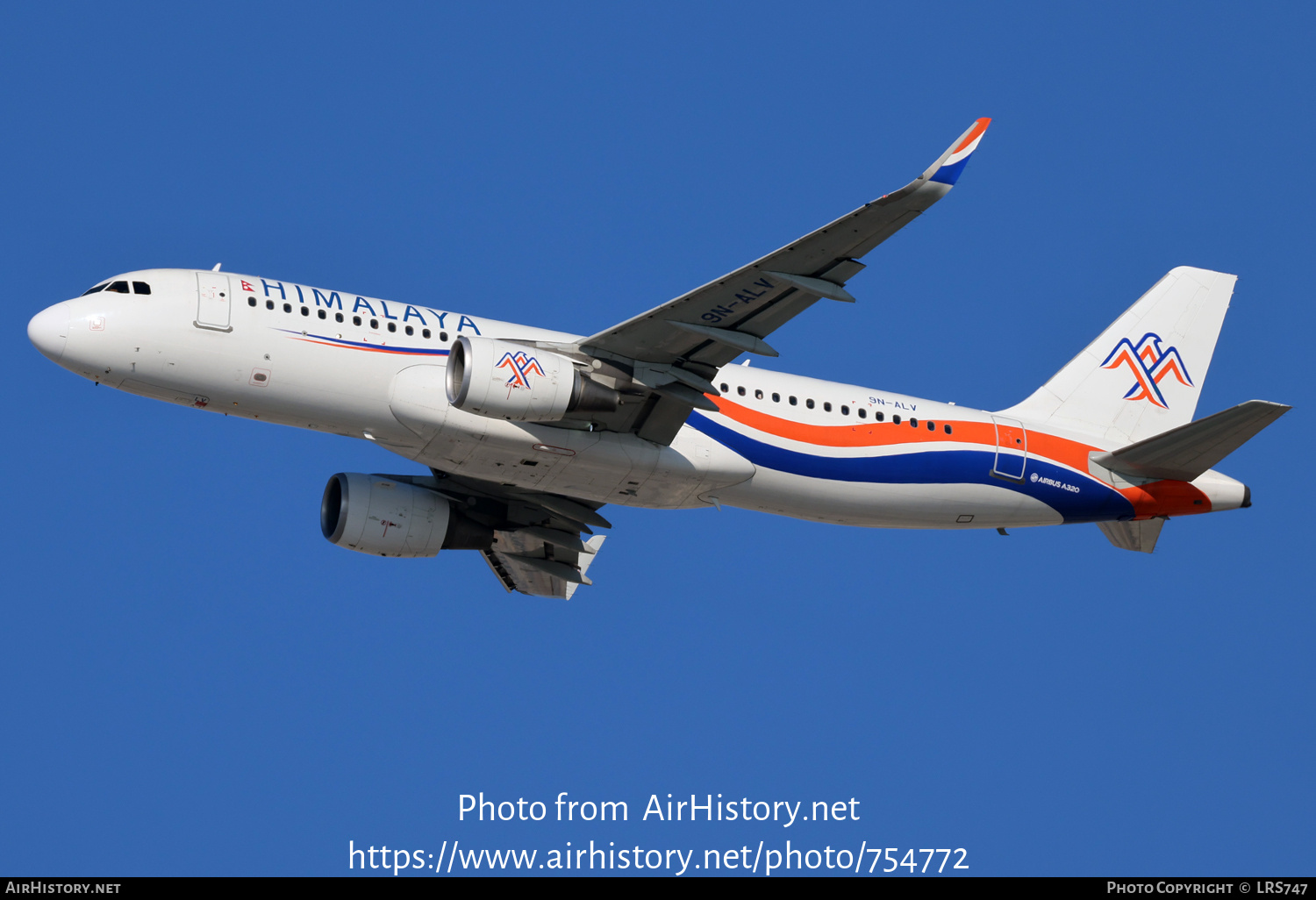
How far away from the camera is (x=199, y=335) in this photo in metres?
30.2

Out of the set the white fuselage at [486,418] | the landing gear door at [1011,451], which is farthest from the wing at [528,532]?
the landing gear door at [1011,451]

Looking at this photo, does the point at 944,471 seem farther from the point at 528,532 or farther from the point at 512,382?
the point at 512,382

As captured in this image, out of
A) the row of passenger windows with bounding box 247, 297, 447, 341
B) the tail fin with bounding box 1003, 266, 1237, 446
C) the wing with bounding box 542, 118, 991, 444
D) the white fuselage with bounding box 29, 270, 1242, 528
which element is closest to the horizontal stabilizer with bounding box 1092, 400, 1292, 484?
the tail fin with bounding box 1003, 266, 1237, 446

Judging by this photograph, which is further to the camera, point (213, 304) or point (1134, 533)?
point (1134, 533)

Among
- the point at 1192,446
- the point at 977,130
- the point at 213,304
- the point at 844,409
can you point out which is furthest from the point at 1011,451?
the point at 213,304

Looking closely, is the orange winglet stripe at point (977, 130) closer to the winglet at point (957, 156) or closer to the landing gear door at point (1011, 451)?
the winglet at point (957, 156)

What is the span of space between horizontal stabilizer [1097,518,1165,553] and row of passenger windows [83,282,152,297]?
23.9 meters

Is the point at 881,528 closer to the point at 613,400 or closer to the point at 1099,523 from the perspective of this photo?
the point at 1099,523

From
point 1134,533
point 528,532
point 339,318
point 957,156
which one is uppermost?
point 957,156

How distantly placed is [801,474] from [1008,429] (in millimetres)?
6282

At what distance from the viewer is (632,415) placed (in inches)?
1248

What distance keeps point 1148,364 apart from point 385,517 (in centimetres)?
2118

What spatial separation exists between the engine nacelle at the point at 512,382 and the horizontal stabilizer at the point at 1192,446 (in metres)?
14.6

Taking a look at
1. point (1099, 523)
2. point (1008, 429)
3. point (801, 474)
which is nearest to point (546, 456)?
point (801, 474)
